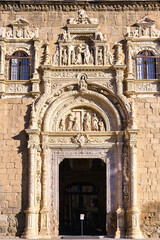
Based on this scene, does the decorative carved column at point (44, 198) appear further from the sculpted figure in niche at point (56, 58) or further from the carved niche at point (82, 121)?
the sculpted figure in niche at point (56, 58)

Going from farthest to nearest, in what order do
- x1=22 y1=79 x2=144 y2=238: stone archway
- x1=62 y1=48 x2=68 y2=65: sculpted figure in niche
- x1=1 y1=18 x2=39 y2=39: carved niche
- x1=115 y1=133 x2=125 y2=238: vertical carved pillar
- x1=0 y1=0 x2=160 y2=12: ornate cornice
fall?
x1=0 y1=0 x2=160 y2=12: ornate cornice
x1=1 y1=18 x2=39 y2=39: carved niche
x1=62 y1=48 x2=68 y2=65: sculpted figure in niche
x1=22 y1=79 x2=144 y2=238: stone archway
x1=115 y1=133 x2=125 y2=238: vertical carved pillar

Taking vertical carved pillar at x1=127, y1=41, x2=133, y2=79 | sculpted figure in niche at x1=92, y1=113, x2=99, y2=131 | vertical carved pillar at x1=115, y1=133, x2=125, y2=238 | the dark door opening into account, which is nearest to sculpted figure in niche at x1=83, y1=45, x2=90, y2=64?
vertical carved pillar at x1=127, y1=41, x2=133, y2=79

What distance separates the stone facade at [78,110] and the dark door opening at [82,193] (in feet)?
16.0

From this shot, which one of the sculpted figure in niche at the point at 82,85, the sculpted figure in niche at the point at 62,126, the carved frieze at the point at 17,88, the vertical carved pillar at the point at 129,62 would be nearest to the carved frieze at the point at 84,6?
the vertical carved pillar at the point at 129,62

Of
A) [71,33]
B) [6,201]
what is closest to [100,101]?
[71,33]

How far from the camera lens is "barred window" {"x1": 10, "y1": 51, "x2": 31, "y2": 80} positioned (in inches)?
812

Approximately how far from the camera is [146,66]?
67.6 ft

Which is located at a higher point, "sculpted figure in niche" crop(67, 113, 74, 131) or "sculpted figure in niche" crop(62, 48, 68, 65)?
"sculpted figure in niche" crop(62, 48, 68, 65)

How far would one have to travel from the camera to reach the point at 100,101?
66.9ft

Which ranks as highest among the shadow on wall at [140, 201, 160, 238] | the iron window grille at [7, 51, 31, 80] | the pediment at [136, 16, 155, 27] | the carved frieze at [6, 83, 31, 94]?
the pediment at [136, 16, 155, 27]

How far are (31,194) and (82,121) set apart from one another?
13.5ft

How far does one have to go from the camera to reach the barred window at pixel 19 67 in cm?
2063

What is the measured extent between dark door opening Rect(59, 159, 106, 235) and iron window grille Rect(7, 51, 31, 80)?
6199mm

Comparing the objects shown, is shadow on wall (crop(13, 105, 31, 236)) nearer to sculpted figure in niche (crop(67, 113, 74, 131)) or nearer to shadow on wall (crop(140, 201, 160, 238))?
sculpted figure in niche (crop(67, 113, 74, 131))
